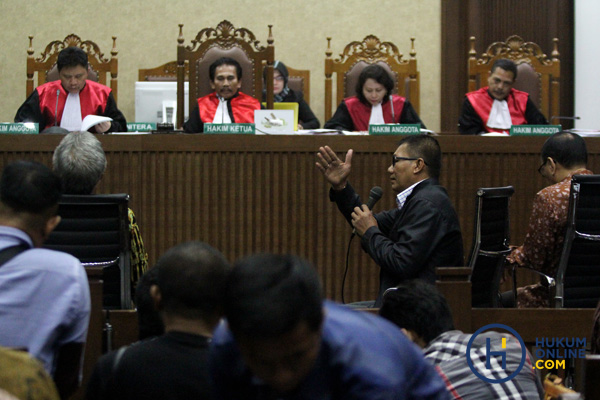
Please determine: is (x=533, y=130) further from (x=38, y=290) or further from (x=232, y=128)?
(x=38, y=290)

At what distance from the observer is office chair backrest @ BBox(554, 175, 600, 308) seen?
3.22 metres

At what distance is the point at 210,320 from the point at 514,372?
73 centimetres

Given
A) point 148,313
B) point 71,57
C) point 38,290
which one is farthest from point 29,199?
point 71,57

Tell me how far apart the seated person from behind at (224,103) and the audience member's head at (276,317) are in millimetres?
4216

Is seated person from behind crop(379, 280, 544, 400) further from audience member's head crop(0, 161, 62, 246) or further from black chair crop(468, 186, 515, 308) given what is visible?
black chair crop(468, 186, 515, 308)

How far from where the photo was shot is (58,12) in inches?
308

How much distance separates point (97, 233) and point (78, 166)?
0.27m

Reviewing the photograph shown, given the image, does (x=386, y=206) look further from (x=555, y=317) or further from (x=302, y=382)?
(x=302, y=382)

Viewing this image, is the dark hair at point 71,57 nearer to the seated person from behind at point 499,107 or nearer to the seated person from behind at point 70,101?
the seated person from behind at point 70,101

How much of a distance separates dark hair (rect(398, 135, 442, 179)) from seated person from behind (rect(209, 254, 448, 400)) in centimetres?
206

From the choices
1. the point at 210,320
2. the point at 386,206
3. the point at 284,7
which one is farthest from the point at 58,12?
the point at 210,320

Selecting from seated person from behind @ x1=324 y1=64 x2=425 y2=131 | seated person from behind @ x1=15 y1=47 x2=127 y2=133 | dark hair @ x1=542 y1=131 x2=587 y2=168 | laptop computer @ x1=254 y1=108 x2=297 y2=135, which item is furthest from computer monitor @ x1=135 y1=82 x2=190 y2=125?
dark hair @ x1=542 y1=131 x2=587 y2=168

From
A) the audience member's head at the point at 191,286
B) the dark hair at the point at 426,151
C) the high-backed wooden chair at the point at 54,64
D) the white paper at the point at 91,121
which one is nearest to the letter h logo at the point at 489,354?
the audience member's head at the point at 191,286

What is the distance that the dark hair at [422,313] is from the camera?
1967mm
